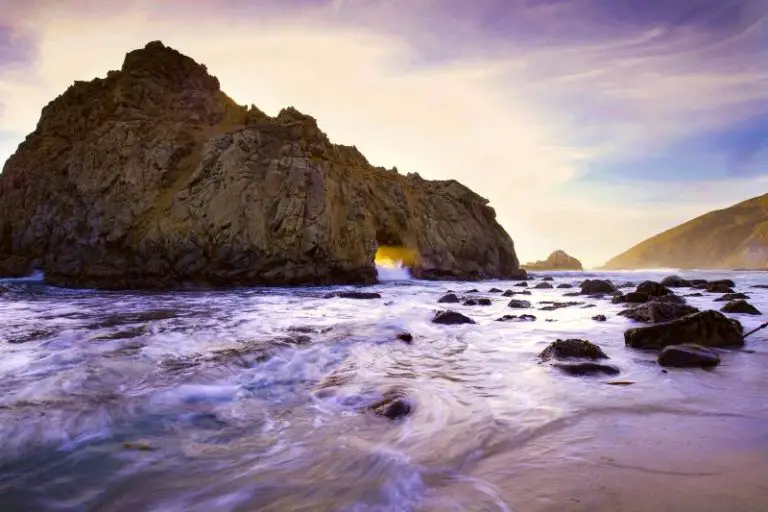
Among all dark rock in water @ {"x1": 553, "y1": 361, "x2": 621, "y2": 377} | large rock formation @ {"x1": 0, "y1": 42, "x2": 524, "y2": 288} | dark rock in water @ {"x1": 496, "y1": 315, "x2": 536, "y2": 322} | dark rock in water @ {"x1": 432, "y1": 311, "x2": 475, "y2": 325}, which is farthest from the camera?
large rock formation @ {"x1": 0, "y1": 42, "x2": 524, "y2": 288}

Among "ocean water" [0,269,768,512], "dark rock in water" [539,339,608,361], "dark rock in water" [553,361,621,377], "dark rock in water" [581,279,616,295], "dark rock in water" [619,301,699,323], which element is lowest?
"ocean water" [0,269,768,512]

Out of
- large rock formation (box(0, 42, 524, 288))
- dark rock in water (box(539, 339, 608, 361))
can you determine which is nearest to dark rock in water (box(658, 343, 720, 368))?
dark rock in water (box(539, 339, 608, 361))

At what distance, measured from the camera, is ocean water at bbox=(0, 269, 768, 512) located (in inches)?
99.4

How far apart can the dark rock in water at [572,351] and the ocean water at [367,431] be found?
250 millimetres

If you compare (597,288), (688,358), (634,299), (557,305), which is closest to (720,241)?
(597,288)

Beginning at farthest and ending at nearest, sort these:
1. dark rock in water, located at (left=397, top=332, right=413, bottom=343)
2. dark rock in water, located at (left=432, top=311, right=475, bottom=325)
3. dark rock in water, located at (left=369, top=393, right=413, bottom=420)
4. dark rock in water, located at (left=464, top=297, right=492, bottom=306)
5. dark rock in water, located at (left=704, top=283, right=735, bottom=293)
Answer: dark rock in water, located at (left=704, top=283, right=735, bottom=293), dark rock in water, located at (left=464, top=297, right=492, bottom=306), dark rock in water, located at (left=432, top=311, right=475, bottom=325), dark rock in water, located at (left=397, top=332, right=413, bottom=343), dark rock in water, located at (left=369, top=393, right=413, bottom=420)

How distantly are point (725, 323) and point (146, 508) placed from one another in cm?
814

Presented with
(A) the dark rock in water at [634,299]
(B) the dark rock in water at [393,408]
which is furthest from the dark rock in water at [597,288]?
(B) the dark rock in water at [393,408]

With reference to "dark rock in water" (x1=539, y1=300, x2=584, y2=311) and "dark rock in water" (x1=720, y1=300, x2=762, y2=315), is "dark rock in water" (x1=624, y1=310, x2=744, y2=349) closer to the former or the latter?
"dark rock in water" (x1=720, y1=300, x2=762, y2=315)

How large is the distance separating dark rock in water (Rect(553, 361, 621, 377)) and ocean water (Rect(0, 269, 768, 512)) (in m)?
0.23

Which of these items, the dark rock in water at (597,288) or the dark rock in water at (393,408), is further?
the dark rock in water at (597,288)

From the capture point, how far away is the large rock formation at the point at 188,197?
26281mm

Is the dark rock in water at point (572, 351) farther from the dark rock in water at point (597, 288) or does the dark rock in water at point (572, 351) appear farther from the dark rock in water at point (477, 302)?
the dark rock in water at point (597, 288)

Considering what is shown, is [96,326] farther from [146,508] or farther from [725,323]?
[725,323]
